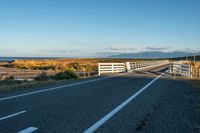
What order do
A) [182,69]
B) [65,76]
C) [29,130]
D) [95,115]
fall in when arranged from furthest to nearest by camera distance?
[182,69] → [65,76] → [95,115] → [29,130]

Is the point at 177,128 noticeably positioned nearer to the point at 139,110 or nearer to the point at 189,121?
the point at 189,121

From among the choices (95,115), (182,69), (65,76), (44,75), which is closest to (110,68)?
(182,69)

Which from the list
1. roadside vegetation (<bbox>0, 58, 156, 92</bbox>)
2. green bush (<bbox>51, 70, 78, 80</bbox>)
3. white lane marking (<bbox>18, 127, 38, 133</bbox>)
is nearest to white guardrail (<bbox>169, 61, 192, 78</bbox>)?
roadside vegetation (<bbox>0, 58, 156, 92</bbox>)

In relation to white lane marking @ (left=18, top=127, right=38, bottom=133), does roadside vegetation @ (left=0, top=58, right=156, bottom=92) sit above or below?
below

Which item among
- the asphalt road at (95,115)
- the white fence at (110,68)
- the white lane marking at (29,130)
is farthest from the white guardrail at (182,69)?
the white lane marking at (29,130)

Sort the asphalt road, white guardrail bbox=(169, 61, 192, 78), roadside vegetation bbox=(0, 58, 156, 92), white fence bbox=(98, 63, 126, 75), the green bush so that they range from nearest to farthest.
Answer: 1. the asphalt road
2. roadside vegetation bbox=(0, 58, 156, 92)
3. the green bush
4. white guardrail bbox=(169, 61, 192, 78)
5. white fence bbox=(98, 63, 126, 75)

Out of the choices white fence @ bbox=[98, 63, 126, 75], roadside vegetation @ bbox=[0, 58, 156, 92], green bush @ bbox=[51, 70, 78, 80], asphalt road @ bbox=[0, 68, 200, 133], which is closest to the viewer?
asphalt road @ bbox=[0, 68, 200, 133]

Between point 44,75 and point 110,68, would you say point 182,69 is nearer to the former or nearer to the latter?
point 110,68

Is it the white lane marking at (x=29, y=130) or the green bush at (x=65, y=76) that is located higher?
the white lane marking at (x=29, y=130)

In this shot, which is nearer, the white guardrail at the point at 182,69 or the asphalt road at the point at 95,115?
the asphalt road at the point at 95,115

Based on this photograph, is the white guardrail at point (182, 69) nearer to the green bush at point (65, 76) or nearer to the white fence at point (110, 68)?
the white fence at point (110, 68)

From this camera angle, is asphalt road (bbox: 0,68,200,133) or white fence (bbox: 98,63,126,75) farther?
white fence (bbox: 98,63,126,75)

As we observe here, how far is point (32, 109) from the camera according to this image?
9133 millimetres

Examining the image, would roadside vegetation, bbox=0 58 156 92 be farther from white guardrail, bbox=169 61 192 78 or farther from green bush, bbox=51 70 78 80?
white guardrail, bbox=169 61 192 78
